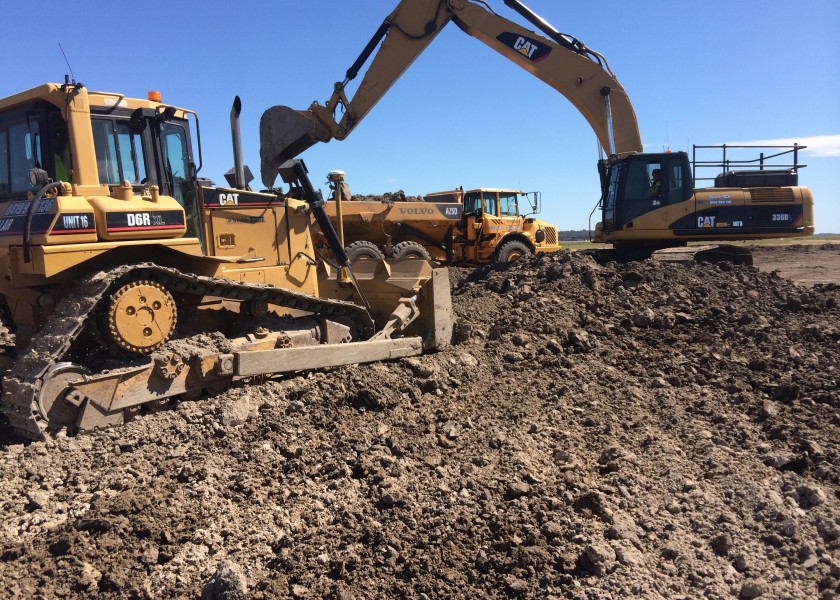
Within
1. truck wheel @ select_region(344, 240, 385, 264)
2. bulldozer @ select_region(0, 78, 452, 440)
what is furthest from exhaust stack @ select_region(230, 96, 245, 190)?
truck wheel @ select_region(344, 240, 385, 264)

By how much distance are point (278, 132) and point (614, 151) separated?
6771 mm

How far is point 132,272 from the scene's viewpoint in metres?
5.05

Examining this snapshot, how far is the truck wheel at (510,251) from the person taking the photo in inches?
611

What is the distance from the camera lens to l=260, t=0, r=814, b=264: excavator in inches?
397

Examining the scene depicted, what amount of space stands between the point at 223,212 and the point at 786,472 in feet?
16.7

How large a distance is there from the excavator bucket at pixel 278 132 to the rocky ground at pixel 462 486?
3851 mm

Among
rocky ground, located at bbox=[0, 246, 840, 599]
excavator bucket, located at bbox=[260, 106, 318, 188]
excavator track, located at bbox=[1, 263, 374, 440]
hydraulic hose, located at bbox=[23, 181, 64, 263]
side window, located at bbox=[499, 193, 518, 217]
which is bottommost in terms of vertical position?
rocky ground, located at bbox=[0, 246, 840, 599]

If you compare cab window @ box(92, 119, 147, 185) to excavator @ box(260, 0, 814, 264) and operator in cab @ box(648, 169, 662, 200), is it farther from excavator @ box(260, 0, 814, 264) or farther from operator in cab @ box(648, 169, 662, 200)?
operator in cab @ box(648, 169, 662, 200)

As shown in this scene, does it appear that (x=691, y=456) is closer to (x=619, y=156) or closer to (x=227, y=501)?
(x=227, y=501)

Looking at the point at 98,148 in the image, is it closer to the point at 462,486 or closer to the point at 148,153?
the point at 148,153

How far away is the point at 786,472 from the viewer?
453 centimetres

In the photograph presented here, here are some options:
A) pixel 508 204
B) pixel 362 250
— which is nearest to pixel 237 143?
pixel 362 250

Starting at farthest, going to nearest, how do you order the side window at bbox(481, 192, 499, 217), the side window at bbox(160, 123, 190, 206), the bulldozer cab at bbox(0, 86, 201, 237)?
the side window at bbox(481, 192, 499, 217) → the side window at bbox(160, 123, 190, 206) → the bulldozer cab at bbox(0, 86, 201, 237)

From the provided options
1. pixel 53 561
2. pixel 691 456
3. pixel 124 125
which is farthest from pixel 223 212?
pixel 691 456
